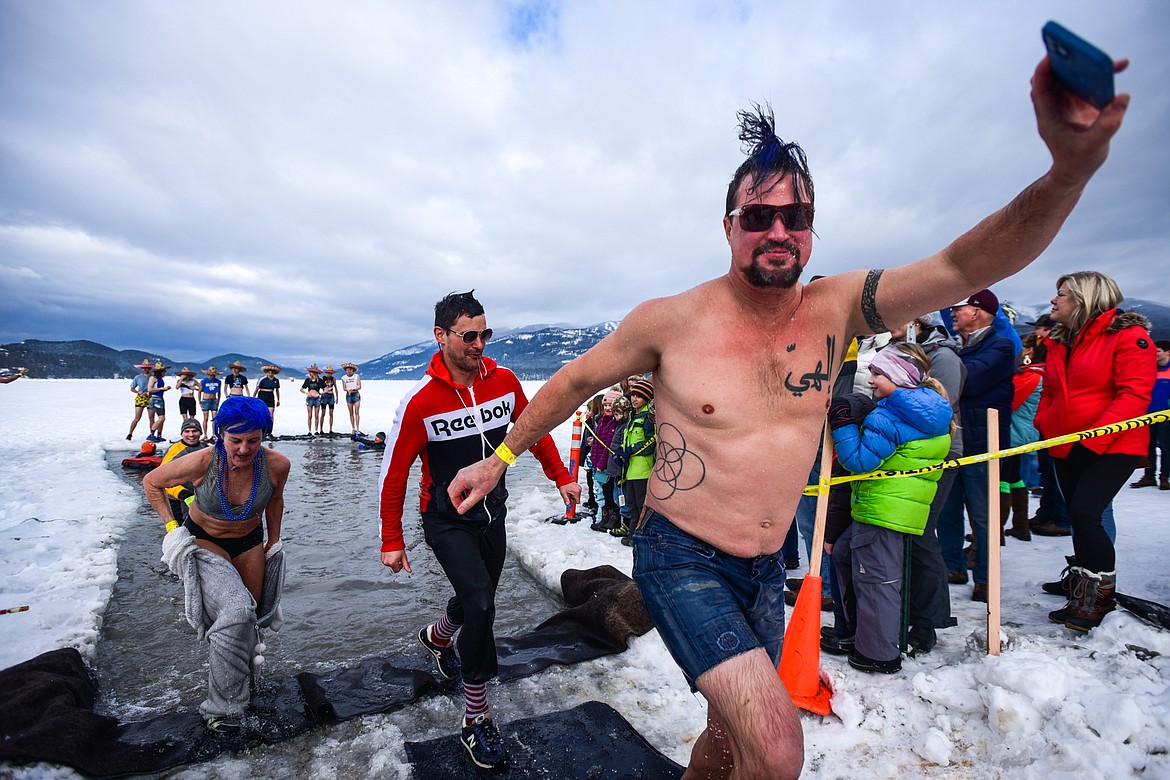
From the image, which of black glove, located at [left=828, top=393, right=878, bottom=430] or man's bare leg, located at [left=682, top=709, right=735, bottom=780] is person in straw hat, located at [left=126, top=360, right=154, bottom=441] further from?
man's bare leg, located at [left=682, top=709, right=735, bottom=780]

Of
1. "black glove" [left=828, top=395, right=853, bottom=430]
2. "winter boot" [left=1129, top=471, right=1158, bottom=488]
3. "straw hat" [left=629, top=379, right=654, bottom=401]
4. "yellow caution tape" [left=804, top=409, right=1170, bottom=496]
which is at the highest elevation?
"straw hat" [left=629, top=379, right=654, bottom=401]

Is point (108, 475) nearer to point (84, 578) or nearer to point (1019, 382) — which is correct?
point (84, 578)

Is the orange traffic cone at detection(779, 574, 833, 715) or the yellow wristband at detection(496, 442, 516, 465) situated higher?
the yellow wristband at detection(496, 442, 516, 465)

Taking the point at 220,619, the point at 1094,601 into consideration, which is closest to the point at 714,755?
the point at 220,619

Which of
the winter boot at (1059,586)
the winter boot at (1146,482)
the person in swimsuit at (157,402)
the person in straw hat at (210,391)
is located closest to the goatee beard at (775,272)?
the winter boot at (1059,586)

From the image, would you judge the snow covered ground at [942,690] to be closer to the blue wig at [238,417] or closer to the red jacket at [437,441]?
the red jacket at [437,441]

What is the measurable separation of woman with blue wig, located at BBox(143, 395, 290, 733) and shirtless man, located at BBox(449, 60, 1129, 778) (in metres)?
2.51

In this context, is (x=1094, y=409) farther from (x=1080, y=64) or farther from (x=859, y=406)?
(x=1080, y=64)

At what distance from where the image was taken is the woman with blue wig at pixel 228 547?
11.2ft

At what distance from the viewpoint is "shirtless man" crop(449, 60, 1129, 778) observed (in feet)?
6.50

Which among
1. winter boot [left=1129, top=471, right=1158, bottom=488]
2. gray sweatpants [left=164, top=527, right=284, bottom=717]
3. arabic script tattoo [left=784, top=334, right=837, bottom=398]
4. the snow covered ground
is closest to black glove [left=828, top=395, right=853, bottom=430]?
the snow covered ground

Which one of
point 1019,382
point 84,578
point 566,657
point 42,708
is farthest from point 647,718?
point 1019,382

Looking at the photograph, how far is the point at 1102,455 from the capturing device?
3730 millimetres

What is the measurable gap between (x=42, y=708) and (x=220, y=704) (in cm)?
86
